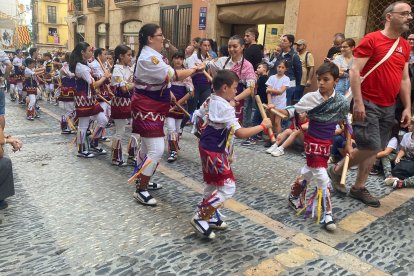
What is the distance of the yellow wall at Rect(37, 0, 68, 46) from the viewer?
47.1m

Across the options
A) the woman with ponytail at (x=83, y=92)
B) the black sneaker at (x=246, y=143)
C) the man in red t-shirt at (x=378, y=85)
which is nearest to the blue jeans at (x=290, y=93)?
the black sneaker at (x=246, y=143)

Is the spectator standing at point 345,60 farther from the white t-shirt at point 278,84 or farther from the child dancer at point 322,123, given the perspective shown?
the child dancer at point 322,123

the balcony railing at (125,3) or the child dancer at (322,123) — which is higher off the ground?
the balcony railing at (125,3)

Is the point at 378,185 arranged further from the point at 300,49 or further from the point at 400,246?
the point at 300,49

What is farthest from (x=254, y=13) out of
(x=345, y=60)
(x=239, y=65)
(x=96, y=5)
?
(x=96, y=5)

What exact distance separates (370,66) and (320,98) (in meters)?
0.72

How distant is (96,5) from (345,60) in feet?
55.3

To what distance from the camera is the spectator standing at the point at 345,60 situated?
5.81 m

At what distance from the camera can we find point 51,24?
48.2 meters

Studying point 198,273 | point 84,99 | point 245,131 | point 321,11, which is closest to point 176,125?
point 84,99

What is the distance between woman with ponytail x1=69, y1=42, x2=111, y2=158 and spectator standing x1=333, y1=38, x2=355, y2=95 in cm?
381

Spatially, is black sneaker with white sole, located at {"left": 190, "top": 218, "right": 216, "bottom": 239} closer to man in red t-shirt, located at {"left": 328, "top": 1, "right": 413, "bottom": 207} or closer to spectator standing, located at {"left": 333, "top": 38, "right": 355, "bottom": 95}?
man in red t-shirt, located at {"left": 328, "top": 1, "right": 413, "bottom": 207}

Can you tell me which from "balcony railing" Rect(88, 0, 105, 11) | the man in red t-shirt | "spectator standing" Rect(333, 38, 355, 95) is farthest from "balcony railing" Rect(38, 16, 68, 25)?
the man in red t-shirt

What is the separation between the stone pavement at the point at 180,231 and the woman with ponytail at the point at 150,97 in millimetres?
397
